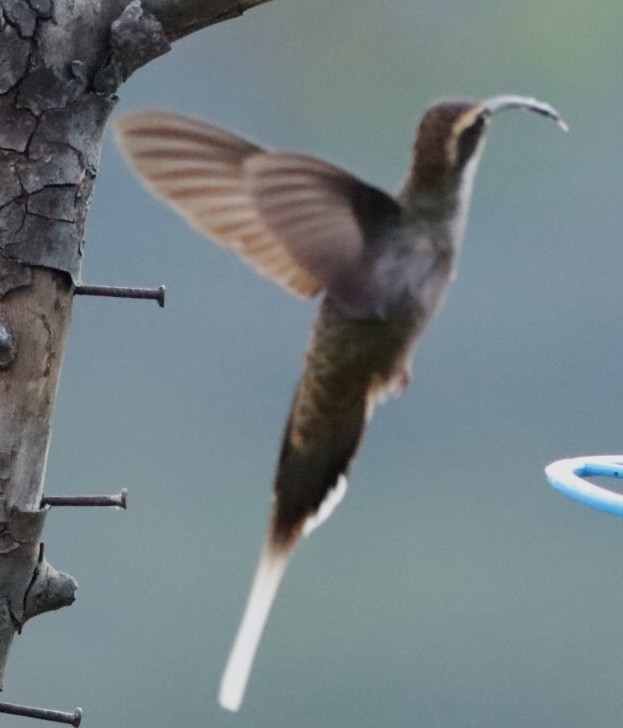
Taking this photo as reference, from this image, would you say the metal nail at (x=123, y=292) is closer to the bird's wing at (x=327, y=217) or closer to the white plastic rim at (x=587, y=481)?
the bird's wing at (x=327, y=217)

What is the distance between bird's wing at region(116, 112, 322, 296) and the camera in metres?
0.80

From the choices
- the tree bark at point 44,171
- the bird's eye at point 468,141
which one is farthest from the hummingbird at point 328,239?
the tree bark at point 44,171

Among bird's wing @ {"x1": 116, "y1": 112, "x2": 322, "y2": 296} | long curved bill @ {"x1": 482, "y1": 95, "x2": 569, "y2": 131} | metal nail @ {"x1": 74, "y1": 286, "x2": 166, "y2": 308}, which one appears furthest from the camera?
metal nail @ {"x1": 74, "y1": 286, "x2": 166, "y2": 308}

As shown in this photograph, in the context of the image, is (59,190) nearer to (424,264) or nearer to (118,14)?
(118,14)

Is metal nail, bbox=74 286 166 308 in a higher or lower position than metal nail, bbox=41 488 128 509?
higher

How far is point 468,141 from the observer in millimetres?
737

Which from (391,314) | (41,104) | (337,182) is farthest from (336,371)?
(41,104)

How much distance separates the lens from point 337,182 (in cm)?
78

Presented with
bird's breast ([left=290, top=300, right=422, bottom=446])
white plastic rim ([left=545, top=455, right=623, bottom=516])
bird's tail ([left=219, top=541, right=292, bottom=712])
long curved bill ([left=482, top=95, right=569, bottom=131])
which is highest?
long curved bill ([left=482, top=95, right=569, bottom=131])

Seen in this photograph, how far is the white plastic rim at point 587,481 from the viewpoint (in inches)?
35.5

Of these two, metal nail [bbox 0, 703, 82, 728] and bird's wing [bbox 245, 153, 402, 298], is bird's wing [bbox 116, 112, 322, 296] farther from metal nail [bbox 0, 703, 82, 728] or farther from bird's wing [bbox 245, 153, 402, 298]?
metal nail [bbox 0, 703, 82, 728]

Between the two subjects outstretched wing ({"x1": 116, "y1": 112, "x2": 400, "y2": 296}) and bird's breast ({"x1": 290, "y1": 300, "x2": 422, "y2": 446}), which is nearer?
outstretched wing ({"x1": 116, "y1": 112, "x2": 400, "y2": 296})

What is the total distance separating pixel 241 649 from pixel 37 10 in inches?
18.5

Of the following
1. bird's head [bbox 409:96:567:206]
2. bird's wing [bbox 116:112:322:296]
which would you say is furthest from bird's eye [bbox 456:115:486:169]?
bird's wing [bbox 116:112:322:296]
